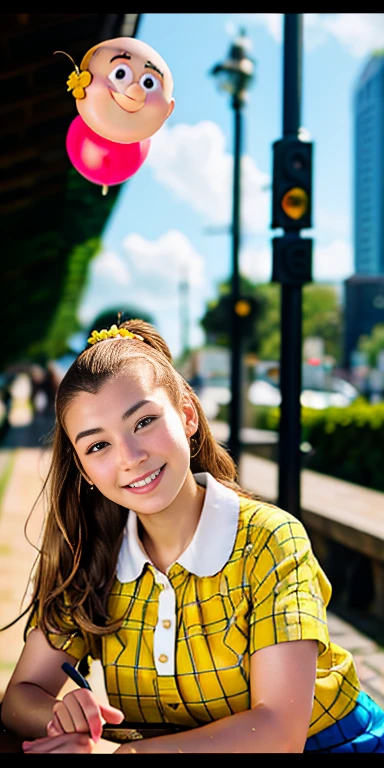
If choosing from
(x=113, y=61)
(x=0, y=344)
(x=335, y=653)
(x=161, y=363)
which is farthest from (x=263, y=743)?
(x=0, y=344)

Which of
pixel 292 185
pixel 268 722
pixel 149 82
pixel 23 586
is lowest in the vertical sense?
pixel 23 586

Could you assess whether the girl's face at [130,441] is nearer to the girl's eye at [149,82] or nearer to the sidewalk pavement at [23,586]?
the sidewalk pavement at [23,586]

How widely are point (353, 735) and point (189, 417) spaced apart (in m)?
0.70

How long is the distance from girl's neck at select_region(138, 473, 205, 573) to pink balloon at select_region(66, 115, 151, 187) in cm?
70

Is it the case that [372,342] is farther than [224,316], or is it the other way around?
[372,342]

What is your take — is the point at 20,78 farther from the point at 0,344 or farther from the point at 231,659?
the point at 0,344

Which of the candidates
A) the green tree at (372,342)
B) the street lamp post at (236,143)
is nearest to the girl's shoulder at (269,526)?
the street lamp post at (236,143)

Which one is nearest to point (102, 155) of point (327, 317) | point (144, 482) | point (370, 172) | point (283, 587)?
point (144, 482)

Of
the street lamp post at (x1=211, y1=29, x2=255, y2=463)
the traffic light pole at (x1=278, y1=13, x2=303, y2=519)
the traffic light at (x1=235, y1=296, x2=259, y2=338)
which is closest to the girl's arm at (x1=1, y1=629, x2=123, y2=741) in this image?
the traffic light pole at (x1=278, y1=13, x2=303, y2=519)

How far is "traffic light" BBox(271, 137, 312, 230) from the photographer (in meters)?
3.09

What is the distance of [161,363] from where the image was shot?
1535 millimetres

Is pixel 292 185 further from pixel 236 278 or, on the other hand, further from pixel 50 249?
pixel 236 278

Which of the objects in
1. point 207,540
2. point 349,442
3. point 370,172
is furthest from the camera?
point 370,172

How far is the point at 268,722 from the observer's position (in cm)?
132
